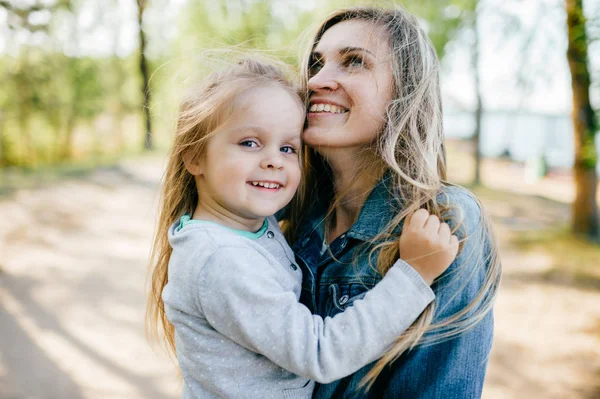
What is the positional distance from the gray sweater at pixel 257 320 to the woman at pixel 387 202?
0.30ft

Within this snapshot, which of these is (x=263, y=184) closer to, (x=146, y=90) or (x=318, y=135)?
(x=318, y=135)

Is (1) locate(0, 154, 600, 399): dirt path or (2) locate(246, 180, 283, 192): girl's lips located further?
Result: (1) locate(0, 154, 600, 399): dirt path

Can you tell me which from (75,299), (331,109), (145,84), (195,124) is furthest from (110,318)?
(331,109)

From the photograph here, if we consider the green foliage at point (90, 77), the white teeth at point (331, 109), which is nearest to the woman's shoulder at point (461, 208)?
the white teeth at point (331, 109)

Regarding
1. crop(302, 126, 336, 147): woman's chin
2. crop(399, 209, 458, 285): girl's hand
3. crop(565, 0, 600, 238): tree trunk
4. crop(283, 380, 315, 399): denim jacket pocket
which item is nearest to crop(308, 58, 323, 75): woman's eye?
crop(302, 126, 336, 147): woman's chin

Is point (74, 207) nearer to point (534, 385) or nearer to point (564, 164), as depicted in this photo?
point (534, 385)

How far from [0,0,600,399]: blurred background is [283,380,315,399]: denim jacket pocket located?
798 mm

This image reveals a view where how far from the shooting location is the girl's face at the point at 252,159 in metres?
1.37

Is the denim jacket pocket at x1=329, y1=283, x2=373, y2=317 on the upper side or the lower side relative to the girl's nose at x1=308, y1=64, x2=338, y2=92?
lower

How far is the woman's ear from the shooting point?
4.84 feet

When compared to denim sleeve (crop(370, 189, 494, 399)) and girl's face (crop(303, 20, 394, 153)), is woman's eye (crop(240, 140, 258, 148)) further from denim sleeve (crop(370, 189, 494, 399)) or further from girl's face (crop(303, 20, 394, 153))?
denim sleeve (crop(370, 189, 494, 399))

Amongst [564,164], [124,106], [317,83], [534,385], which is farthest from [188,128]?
[564,164]

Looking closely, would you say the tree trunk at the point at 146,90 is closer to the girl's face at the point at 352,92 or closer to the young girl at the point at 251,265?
the young girl at the point at 251,265

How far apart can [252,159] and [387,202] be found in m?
0.40
